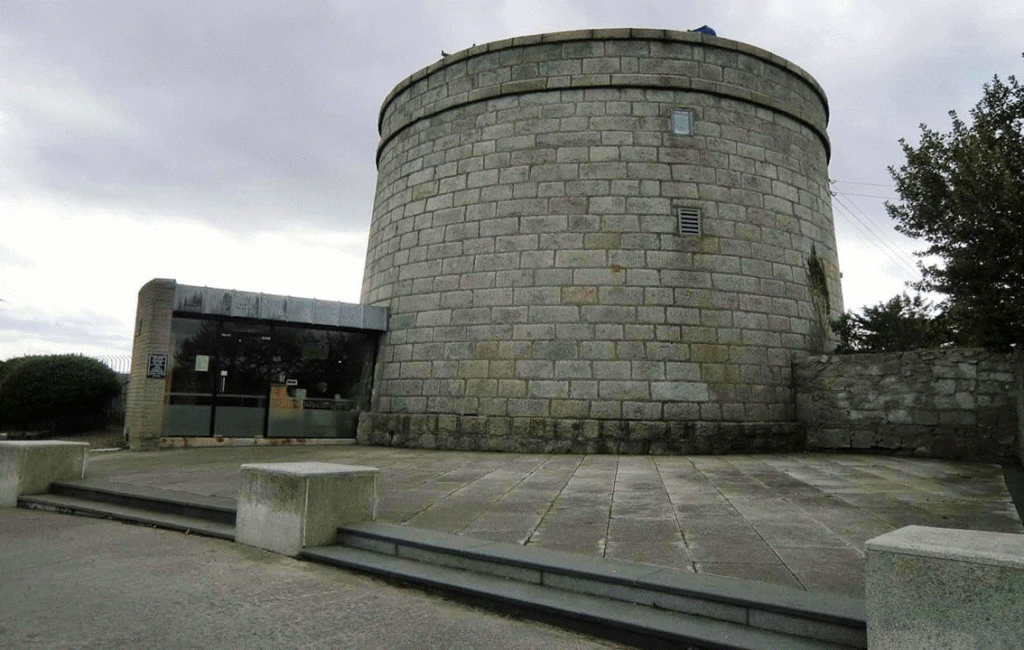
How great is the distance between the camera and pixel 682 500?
6191mm

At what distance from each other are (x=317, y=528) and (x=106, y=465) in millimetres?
6289

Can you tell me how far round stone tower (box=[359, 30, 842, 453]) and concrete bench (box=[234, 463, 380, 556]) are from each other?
5.83 meters

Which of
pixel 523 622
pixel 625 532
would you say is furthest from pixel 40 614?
pixel 625 532

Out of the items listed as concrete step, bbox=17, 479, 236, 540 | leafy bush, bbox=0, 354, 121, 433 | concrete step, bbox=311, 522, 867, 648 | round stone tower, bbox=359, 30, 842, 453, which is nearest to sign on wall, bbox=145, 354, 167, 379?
round stone tower, bbox=359, 30, 842, 453

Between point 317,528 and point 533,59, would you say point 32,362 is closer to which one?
point 533,59

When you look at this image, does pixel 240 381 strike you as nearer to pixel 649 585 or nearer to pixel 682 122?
pixel 682 122

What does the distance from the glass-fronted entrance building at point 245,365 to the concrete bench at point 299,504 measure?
25.2 feet

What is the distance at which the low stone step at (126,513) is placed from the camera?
543cm

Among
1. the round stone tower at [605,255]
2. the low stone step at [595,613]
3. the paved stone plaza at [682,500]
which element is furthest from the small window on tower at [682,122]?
the low stone step at [595,613]

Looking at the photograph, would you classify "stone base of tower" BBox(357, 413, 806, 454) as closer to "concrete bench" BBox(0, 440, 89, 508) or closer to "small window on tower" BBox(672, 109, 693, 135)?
"concrete bench" BBox(0, 440, 89, 508)

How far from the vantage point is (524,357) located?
11.2 meters

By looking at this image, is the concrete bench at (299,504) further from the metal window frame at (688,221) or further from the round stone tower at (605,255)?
the metal window frame at (688,221)

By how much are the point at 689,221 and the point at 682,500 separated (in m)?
6.66

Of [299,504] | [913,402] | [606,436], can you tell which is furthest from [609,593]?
[913,402]
